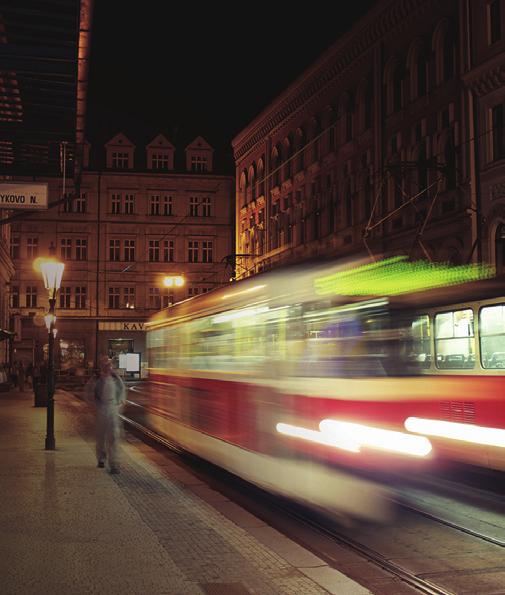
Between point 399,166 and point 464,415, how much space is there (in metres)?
21.1

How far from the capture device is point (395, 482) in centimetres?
1262

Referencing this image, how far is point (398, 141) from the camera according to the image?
1369 inches

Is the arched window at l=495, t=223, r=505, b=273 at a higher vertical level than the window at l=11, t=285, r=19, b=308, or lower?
lower

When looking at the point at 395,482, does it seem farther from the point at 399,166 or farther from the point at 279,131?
the point at 279,131

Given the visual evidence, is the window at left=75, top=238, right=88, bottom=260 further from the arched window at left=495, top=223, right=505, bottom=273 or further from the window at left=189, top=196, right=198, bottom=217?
the arched window at left=495, top=223, right=505, bottom=273

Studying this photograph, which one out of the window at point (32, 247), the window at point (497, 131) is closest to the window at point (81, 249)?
the window at point (32, 247)

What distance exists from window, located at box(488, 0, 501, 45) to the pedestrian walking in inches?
814

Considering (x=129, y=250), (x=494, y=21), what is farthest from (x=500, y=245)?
(x=129, y=250)

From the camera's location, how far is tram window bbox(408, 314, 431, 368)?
1111 centimetres

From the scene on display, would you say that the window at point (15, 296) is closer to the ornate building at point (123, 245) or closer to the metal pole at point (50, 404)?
the ornate building at point (123, 245)

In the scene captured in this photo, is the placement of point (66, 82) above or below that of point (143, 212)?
below

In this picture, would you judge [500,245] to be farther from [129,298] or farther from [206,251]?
[129,298]

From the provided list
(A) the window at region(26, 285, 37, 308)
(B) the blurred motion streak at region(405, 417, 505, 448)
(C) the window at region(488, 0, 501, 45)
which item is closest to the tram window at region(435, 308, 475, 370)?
(B) the blurred motion streak at region(405, 417, 505, 448)

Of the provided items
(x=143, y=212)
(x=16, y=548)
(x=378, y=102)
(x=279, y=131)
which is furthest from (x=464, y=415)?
(x=143, y=212)
